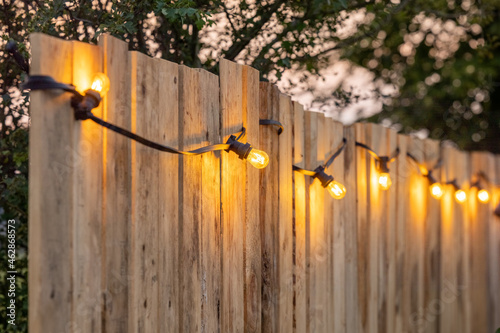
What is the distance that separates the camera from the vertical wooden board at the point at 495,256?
502 centimetres

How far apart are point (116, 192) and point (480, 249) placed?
4150 mm

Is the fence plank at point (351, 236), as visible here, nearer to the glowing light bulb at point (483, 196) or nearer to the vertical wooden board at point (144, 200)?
the vertical wooden board at point (144, 200)

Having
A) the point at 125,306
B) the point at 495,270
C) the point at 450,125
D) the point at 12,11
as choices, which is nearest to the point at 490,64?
the point at 450,125

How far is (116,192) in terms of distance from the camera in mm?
1782

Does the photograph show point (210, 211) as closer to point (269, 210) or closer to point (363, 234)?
point (269, 210)

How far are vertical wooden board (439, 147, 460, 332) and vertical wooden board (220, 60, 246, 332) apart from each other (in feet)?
8.67

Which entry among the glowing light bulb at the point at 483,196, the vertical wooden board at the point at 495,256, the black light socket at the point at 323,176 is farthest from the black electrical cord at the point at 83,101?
the vertical wooden board at the point at 495,256

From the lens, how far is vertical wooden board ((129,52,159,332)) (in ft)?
5.98

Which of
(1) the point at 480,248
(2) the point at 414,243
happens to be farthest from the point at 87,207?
(1) the point at 480,248

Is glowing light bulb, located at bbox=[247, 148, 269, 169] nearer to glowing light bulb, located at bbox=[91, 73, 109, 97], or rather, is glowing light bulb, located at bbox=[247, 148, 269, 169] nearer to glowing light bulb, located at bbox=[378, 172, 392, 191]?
glowing light bulb, located at bbox=[91, 73, 109, 97]

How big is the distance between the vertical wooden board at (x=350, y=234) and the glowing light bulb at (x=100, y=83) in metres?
1.88

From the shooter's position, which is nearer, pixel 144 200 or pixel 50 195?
pixel 50 195

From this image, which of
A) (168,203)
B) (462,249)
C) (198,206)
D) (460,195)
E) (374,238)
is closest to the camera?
(168,203)

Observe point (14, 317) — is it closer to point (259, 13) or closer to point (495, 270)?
point (259, 13)
